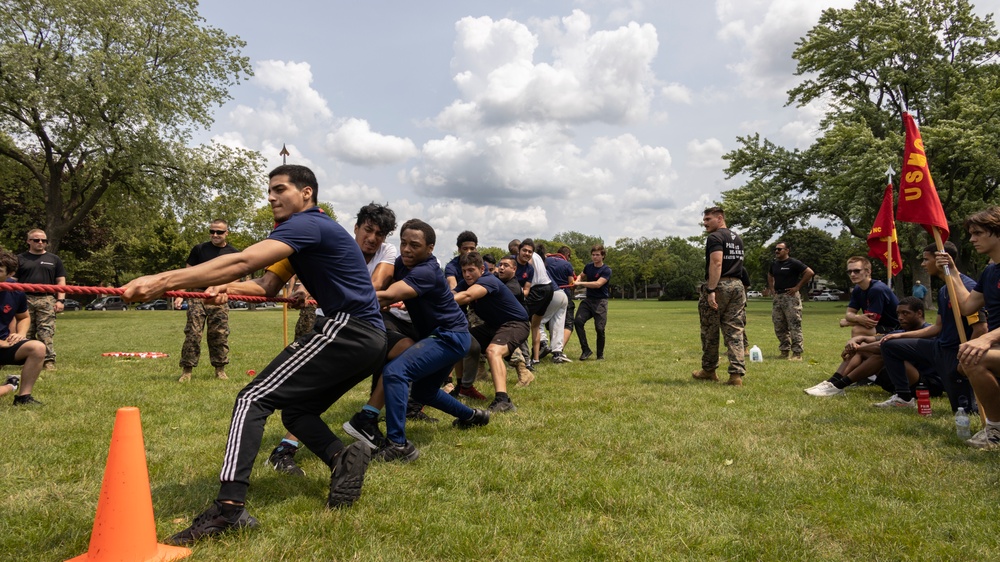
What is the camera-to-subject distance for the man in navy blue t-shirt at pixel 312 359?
10.6 feet

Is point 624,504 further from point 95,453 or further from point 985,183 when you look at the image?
point 985,183

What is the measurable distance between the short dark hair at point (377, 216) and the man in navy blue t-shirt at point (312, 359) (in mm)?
1800

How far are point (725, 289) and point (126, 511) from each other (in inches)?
282

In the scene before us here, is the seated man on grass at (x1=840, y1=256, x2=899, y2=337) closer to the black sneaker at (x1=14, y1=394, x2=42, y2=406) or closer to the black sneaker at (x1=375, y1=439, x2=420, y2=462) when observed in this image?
the black sneaker at (x1=375, y1=439, x2=420, y2=462)

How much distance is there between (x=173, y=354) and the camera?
12500mm

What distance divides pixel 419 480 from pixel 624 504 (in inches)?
54.6

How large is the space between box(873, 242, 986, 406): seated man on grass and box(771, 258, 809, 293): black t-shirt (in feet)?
15.8

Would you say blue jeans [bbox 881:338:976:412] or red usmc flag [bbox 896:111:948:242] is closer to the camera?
blue jeans [bbox 881:338:976:412]

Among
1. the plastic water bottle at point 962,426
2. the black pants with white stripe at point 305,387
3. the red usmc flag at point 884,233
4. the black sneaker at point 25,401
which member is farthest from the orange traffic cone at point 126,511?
the red usmc flag at point 884,233

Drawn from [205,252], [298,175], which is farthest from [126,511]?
[205,252]

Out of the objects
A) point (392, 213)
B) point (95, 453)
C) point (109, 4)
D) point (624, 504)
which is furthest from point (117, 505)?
point (109, 4)

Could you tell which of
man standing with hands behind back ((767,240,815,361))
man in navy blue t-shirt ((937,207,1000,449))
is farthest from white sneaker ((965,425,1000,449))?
man standing with hands behind back ((767,240,815,361))

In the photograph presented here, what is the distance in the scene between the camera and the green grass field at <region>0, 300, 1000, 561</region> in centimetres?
306

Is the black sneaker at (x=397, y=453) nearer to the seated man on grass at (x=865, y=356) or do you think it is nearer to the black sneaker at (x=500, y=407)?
the black sneaker at (x=500, y=407)
